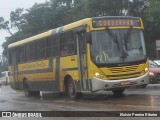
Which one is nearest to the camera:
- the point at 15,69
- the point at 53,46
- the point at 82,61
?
the point at 82,61

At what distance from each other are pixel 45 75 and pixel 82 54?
4562mm

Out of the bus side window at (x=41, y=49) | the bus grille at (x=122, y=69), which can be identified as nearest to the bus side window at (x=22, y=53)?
the bus side window at (x=41, y=49)

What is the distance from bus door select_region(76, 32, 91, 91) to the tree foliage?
2861 centimetres

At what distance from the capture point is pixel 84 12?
54.3 meters

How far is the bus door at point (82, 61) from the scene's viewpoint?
1775 centimetres

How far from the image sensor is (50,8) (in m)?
73.8

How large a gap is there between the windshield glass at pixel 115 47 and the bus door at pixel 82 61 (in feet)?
2.01

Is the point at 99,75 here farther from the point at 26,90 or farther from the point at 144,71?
the point at 26,90

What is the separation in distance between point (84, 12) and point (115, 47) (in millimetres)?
37311

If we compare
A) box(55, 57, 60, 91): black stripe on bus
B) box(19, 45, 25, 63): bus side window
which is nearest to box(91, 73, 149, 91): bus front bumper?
box(55, 57, 60, 91): black stripe on bus

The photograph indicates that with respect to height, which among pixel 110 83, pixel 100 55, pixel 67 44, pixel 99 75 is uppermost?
pixel 67 44

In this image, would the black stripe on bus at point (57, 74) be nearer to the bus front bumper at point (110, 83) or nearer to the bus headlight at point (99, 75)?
the bus front bumper at point (110, 83)

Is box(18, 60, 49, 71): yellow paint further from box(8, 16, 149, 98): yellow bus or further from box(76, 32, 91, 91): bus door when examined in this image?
box(76, 32, 91, 91): bus door

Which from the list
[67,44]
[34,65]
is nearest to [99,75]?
[67,44]
